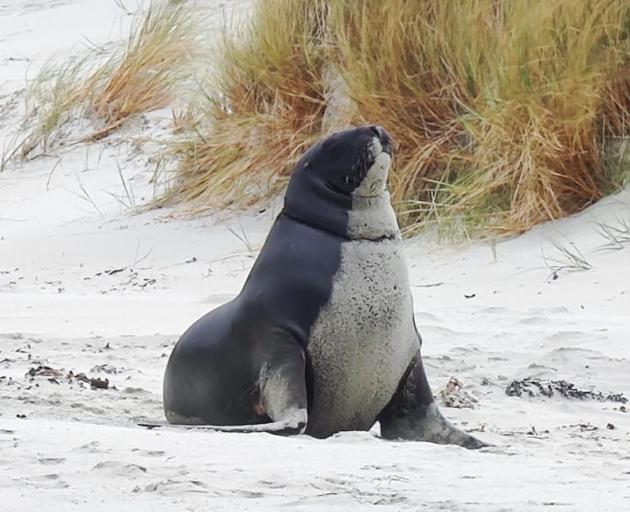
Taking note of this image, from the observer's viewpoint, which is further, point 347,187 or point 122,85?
point 122,85

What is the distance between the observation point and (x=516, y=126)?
24.7ft

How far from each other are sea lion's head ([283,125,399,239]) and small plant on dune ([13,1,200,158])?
20.6ft

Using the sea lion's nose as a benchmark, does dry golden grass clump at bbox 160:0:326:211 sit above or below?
below

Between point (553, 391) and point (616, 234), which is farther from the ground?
point (553, 391)

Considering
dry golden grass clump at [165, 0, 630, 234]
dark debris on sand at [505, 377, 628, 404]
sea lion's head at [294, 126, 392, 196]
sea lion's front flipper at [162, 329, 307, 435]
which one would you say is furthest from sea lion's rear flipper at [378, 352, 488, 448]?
dry golden grass clump at [165, 0, 630, 234]

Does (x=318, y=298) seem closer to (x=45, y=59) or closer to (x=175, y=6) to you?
(x=175, y=6)

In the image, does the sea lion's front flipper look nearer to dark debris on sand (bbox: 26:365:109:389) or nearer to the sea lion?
the sea lion

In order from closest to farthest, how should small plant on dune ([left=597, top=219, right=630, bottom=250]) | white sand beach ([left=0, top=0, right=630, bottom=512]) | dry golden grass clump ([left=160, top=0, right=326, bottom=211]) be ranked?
white sand beach ([left=0, top=0, right=630, bottom=512]) < small plant on dune ([left=597, top=219, right=630, bottom=250]) < dry golden grass clump ([left=160, top=0, right=326, bottom=211])

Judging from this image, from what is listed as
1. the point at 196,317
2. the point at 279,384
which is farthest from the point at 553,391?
the point at 196,317

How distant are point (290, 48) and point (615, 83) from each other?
6.23ft

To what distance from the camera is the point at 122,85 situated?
1118cm

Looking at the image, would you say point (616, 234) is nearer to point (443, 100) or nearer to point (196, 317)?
point (443, 100)

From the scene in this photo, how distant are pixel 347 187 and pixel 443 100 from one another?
11.9ft

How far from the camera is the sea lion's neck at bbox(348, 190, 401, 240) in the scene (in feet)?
14.5
